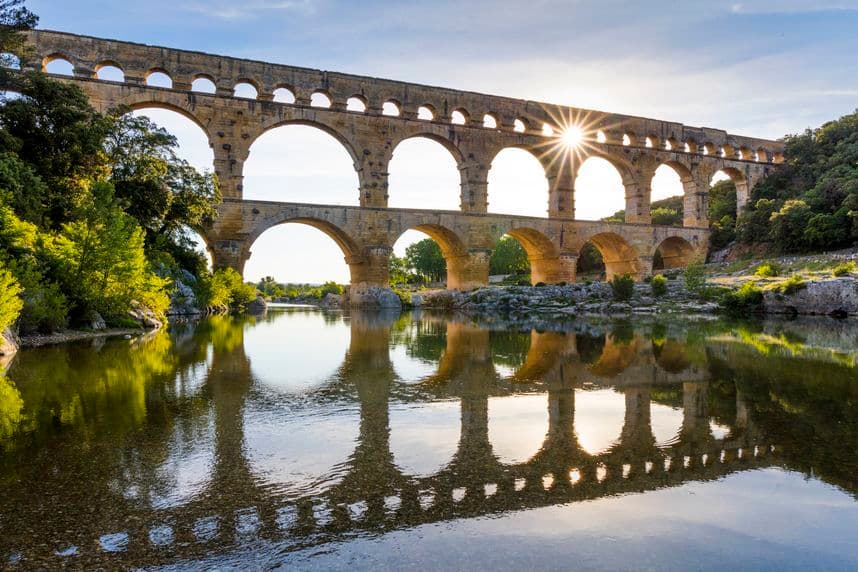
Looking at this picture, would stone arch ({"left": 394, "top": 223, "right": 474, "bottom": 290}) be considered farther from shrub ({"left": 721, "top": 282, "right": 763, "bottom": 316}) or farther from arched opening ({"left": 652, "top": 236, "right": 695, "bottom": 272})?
arched opening ({"left": 652, "top": 236, "right": 695, "bottom": 272})

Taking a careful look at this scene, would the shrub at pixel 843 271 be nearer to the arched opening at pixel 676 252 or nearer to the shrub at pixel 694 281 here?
the shrub at pixel 694 281

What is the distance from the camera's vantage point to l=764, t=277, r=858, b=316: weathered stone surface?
19.9 meters

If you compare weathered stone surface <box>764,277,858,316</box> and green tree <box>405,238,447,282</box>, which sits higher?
green tree <box>405,238,447,282</box>

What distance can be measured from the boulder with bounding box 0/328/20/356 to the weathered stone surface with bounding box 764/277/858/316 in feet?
69.8

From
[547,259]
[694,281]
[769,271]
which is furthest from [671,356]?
[547,259]

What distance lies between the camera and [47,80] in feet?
55.1

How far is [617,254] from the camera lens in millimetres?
34656

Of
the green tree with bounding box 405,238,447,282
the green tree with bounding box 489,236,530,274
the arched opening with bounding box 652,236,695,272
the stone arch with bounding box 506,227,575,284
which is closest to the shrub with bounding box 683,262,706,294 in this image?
the stone arch with bounding box 506,227,575,284

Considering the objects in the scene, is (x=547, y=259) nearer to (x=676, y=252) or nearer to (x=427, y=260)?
(x=676, y=252)

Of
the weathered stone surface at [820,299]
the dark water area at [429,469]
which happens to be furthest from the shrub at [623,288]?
the dark water area at [429,469]

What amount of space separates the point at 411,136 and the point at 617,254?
44.2 ft

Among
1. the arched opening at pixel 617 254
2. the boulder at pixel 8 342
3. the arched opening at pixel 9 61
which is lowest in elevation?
the boulder at pixel 8 342

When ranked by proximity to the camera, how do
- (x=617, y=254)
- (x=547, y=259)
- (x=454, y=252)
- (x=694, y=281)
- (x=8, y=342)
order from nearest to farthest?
(x=8, y=342)
(x=694, y=281)
(x=454, y=252)
(x=547, y=259)
(x=617, y=254)

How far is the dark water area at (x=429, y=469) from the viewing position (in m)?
2.56
